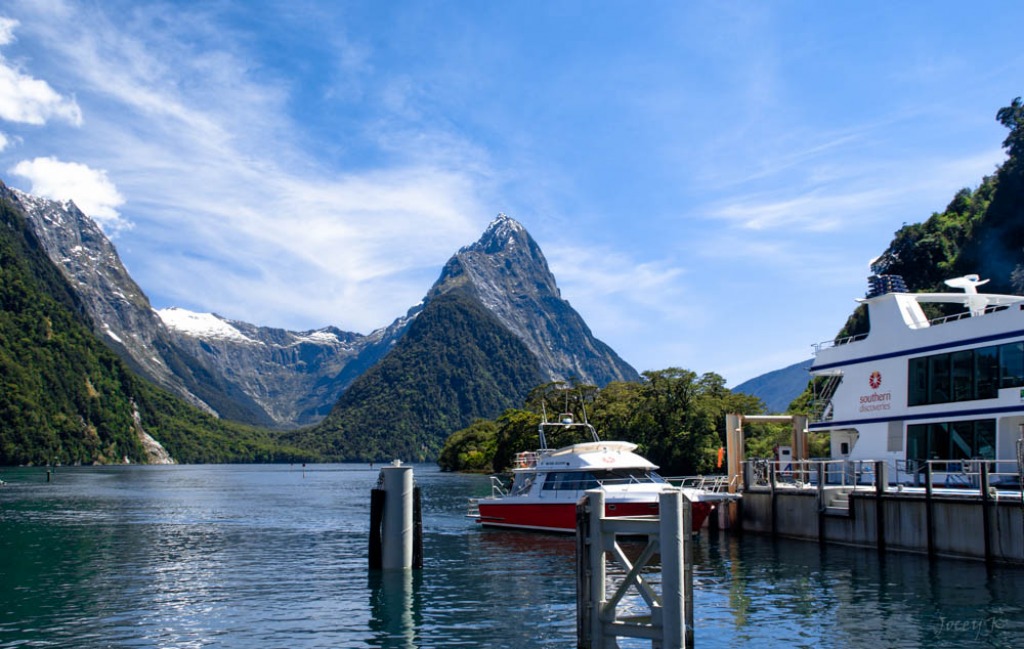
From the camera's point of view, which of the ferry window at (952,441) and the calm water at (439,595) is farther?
the ferry window at (952,441)

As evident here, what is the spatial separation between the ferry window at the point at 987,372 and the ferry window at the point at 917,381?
279cm

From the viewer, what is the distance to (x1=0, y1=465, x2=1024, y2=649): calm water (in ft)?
76.6

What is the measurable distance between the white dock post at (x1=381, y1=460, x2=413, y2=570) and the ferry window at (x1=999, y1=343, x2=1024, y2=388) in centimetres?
2436

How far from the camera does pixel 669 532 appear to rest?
51.5 feet

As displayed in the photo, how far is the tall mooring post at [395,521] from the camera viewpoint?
105ft

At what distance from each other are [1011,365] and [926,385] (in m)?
4.43

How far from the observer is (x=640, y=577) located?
53.3 feet

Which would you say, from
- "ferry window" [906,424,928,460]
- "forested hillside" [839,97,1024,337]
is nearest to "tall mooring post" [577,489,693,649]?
"ferry window" [906,424,928,460]

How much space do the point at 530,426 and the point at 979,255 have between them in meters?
75.2

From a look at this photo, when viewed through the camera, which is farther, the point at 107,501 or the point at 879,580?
the point at 107,501

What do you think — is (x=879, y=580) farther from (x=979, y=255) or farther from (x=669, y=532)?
(x=979, y=255)

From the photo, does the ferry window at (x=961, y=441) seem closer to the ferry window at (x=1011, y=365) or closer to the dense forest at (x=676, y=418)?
the ferry window at (x=1011, y=365)

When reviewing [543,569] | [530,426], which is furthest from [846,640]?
[530,426]

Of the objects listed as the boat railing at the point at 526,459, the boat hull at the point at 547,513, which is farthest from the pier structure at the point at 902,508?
the boat railing at the point at 526,459
